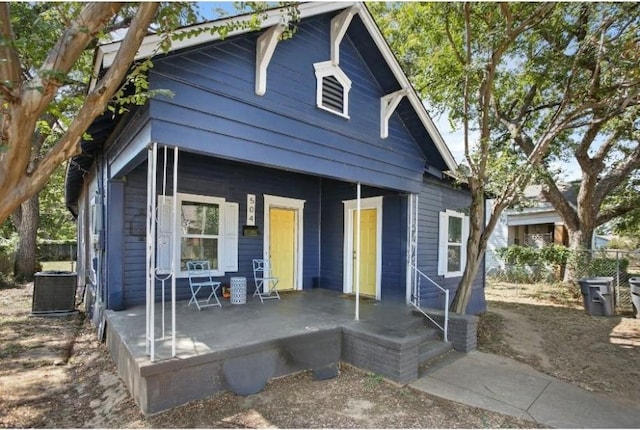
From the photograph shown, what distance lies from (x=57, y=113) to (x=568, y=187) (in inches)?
723

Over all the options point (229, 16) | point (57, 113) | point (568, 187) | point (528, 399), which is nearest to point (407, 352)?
point (528, 399)

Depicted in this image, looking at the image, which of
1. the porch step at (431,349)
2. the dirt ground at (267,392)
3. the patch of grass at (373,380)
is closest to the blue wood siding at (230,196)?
the dirt ground at (267,392)

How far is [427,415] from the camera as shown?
3.51 m

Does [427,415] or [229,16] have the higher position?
[229,16]

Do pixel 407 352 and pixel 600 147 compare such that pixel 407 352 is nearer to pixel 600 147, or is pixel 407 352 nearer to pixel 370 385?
pixel 370 385

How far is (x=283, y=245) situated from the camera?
782 cm

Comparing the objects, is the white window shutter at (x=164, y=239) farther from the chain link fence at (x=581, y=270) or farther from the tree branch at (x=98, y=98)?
the chain link fence at (x=581, y=270)

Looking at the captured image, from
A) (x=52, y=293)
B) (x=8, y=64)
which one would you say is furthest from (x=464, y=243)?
(x=52, y=293)

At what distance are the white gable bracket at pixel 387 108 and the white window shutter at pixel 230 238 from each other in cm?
311

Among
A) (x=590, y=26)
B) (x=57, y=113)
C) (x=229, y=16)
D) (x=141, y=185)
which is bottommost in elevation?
(x=141, y=185)

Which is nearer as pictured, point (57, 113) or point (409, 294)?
point (57, 113)

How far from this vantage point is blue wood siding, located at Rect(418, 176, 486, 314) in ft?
23.8

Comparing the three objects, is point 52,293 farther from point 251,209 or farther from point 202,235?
point 251,209

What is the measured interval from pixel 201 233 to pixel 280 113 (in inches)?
121
